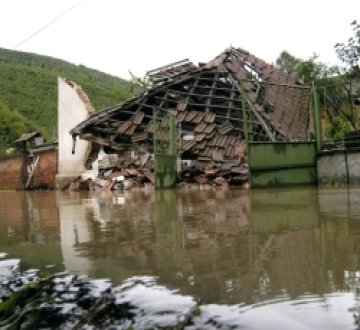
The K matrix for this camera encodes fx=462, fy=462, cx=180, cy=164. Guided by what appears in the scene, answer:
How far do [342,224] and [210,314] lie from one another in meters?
2.37

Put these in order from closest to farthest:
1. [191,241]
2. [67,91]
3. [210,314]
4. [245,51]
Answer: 1. [210,314]
2. [191,241]
3. [245,51]
4. [67,91]

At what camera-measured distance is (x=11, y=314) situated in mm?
2180

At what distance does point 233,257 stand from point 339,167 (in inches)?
302

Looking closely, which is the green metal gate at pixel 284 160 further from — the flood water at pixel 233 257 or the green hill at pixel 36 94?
the green hill at pixel 36 94

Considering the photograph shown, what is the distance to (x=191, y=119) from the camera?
16578mm

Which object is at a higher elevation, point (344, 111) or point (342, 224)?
point (344, 111)

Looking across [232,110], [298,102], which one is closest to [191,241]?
[298,102]

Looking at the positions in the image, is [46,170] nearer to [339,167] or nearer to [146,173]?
[146,173]

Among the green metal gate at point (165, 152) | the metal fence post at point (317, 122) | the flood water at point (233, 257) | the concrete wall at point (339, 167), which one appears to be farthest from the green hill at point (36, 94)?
the flood water at point (233, 257)

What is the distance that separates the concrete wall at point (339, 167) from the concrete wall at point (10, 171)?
57.3ft

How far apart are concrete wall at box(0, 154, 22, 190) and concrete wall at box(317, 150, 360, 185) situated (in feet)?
57.3

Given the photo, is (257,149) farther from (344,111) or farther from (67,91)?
(67,91)

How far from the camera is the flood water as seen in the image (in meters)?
1.77

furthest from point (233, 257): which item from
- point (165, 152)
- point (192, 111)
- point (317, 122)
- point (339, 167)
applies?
A: point (192, 111)
